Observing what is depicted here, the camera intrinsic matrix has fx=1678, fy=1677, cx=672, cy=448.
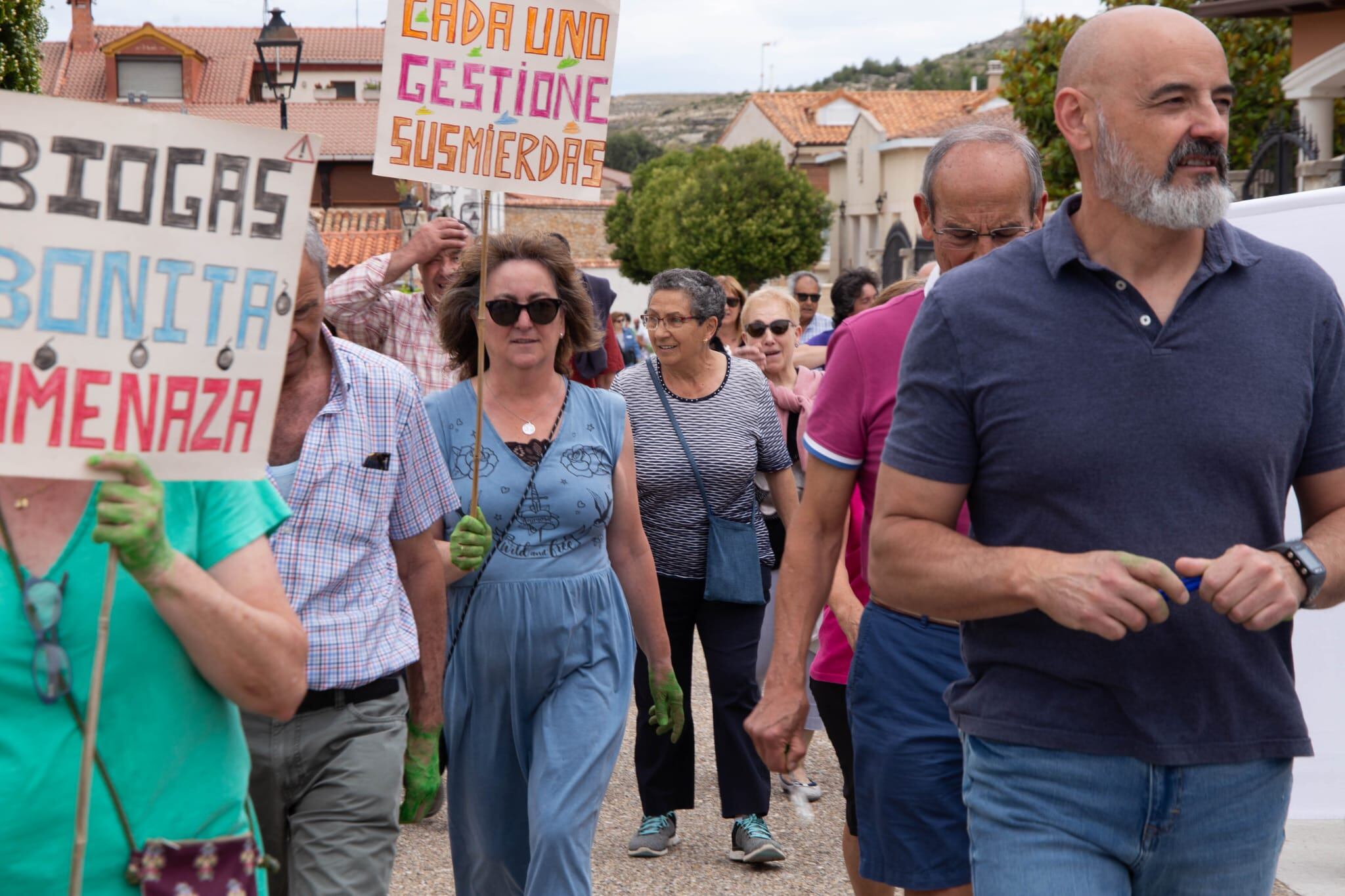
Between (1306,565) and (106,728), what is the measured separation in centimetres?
177

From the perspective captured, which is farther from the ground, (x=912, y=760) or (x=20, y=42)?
(x=20, y=42)

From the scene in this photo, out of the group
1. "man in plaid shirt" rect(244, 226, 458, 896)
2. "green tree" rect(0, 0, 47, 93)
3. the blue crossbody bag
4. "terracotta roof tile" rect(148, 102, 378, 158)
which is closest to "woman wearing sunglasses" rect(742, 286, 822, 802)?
the blue crossbody bag

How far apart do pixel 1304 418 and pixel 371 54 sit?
81.9 metres

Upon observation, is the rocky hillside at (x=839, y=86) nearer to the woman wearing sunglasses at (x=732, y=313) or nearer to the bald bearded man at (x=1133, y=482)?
the woman wearing sunglasses at (x=732, y=313)

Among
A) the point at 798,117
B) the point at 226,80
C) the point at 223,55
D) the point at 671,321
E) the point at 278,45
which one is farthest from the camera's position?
the point at 798,117

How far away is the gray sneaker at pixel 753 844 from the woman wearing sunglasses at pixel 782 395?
46 cm

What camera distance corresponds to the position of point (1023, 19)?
88.4 ft

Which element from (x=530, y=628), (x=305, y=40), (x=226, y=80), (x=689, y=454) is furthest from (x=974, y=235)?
(x=305, y=40)

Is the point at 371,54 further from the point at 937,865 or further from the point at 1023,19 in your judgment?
the point at 937,865

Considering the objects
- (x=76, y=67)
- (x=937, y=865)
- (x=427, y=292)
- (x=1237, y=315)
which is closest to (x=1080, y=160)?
(x=1237, y=315)

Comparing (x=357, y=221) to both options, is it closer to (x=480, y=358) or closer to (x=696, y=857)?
(x=696, y=857)

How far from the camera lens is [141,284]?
2.32m

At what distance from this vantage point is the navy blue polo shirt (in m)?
2.60

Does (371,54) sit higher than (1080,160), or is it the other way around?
(371,54)
